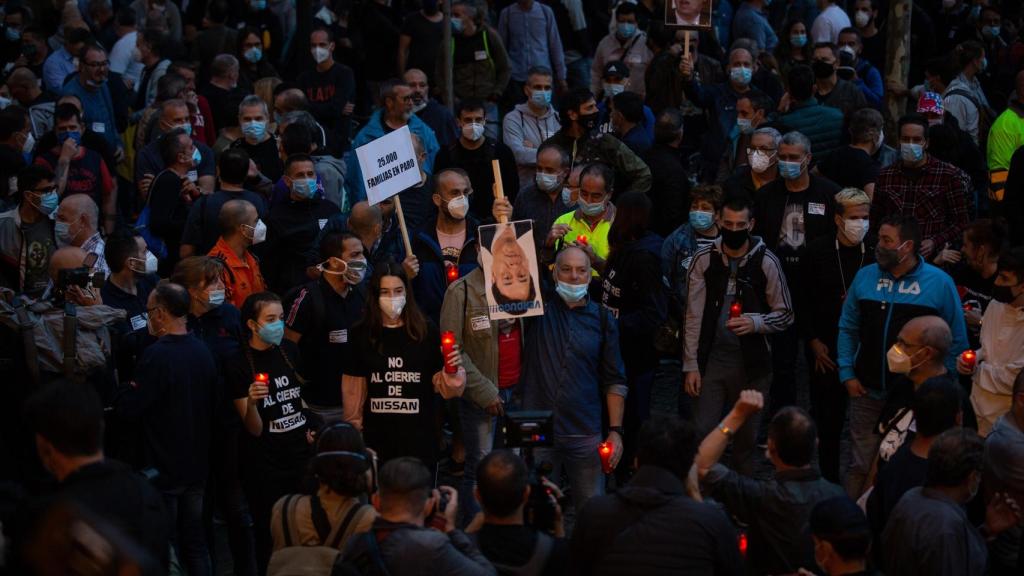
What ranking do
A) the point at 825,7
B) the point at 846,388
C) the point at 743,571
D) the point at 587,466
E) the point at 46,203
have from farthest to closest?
the point at 825,7 → the point at 46,203 → the point at 846,388 → the point at 587,466 → the point at 743,571

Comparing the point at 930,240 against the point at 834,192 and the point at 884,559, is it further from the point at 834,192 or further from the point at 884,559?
the point at 884,559

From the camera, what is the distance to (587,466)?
816 centimetres

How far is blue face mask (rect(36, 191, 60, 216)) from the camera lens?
9.93 meters

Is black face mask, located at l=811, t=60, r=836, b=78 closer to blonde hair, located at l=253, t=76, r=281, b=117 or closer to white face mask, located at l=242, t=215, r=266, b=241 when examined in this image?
blonde hair, located at l=253, t=76, r=281, b=117

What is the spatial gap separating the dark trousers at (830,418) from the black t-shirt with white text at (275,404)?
3448mm

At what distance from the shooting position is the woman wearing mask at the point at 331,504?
5.94 m

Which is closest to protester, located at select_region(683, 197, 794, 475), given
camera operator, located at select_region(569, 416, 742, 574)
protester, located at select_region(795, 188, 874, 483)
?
protester, located at select_region(795, 188, 874, 483)

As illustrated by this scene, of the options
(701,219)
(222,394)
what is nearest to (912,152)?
(701,219)

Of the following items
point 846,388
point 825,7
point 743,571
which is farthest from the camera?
point 825,7

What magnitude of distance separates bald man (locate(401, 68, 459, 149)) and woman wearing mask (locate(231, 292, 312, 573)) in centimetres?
559

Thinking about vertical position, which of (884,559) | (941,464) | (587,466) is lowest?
(587,466)

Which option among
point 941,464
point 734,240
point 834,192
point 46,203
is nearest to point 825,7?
point 834,192

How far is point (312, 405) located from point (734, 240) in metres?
2.75

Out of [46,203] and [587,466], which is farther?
[46,203]
